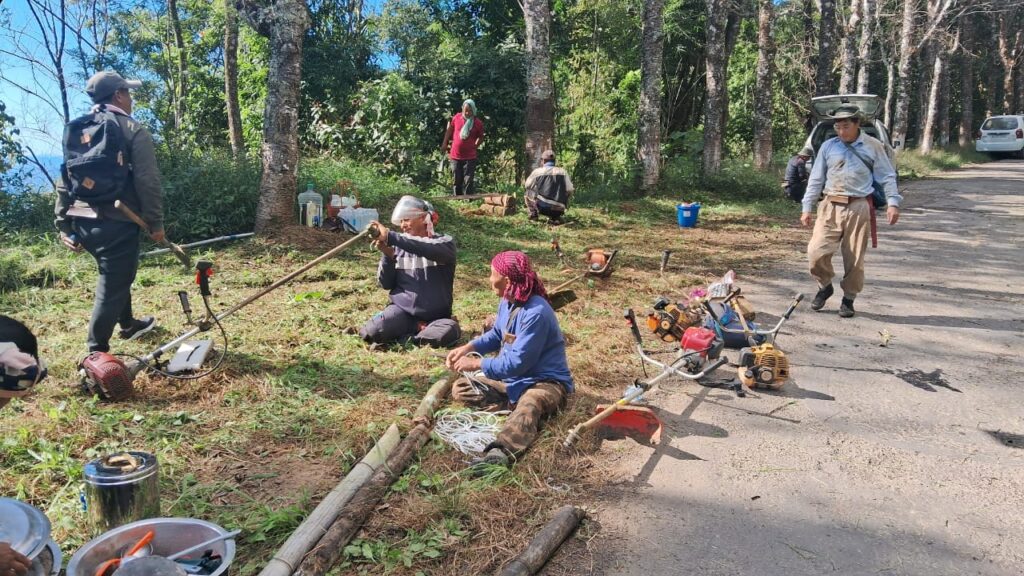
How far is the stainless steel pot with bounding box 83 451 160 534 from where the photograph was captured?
9.55ft

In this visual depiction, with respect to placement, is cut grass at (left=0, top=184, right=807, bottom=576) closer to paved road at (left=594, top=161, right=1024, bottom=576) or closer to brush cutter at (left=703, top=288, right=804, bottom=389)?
paved road at (left=594, top=161, right=1024, bottom=576)

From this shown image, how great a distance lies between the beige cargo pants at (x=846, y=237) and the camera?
257 inches

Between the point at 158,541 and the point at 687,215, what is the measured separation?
34.1ft

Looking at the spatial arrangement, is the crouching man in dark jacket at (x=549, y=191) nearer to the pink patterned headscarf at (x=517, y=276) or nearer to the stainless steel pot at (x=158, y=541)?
the pink patterned headscarf at (x=517, y=276)

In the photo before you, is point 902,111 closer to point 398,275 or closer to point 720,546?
point 398,275

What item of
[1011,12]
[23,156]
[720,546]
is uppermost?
[1011,12]

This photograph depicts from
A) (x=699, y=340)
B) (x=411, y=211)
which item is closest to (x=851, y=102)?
(x=699, y=340)

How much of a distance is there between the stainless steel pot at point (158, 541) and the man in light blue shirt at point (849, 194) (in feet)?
19.4

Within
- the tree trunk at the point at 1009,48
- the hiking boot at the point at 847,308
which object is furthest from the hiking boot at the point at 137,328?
the tree trunk at the point at 1009,48

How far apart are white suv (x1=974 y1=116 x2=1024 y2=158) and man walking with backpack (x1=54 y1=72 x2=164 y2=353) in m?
33.9

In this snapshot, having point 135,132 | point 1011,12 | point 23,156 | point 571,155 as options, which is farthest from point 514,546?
point 1011,12

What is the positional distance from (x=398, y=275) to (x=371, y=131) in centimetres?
991

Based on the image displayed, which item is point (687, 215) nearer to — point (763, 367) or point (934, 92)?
point (763, 367)

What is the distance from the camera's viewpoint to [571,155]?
16906 mm
